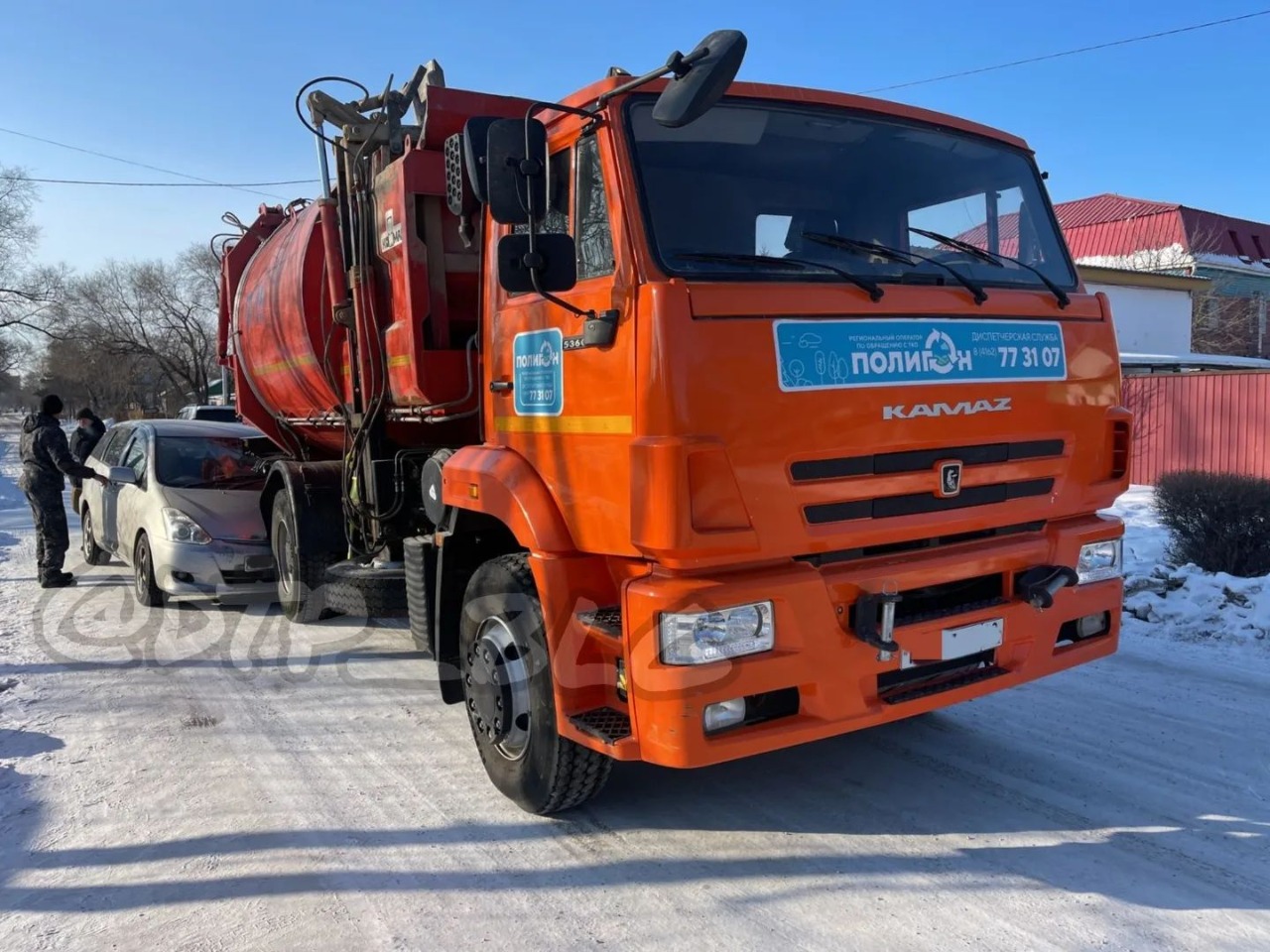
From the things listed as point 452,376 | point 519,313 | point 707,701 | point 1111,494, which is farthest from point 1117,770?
point 452,376

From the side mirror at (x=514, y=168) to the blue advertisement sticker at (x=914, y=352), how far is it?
1.05 meters

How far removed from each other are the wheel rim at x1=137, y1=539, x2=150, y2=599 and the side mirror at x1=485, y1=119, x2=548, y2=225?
5.92m

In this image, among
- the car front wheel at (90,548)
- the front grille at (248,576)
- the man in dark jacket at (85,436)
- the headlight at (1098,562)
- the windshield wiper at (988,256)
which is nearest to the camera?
the windshield wiper at (988,256)

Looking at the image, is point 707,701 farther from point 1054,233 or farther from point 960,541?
point 1054,233

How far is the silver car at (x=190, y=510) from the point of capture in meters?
7.54

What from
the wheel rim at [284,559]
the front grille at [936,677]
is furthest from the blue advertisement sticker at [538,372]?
the wheel rim at [284,559]

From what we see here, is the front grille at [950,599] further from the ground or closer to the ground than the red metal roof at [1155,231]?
closer to the ground

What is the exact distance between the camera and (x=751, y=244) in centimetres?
343

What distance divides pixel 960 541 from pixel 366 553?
3.88m

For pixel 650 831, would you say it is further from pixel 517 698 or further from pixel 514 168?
pixel 514 168

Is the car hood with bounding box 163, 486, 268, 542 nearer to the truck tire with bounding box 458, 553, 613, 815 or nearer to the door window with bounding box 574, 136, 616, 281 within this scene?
the truck tire with bounding box 458, 553, 613, 815

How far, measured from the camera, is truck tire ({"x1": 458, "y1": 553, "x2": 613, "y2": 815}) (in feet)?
12.1

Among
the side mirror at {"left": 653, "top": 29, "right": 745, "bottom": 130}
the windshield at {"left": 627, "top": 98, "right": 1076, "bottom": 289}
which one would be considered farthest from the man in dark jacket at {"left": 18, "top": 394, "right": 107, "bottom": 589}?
the side mirror at {"left": 653, "top": 29, "right": 745, "bottom": 130}

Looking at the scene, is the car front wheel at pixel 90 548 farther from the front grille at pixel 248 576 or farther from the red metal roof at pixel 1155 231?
the red metal roof at pixel 1155 231
